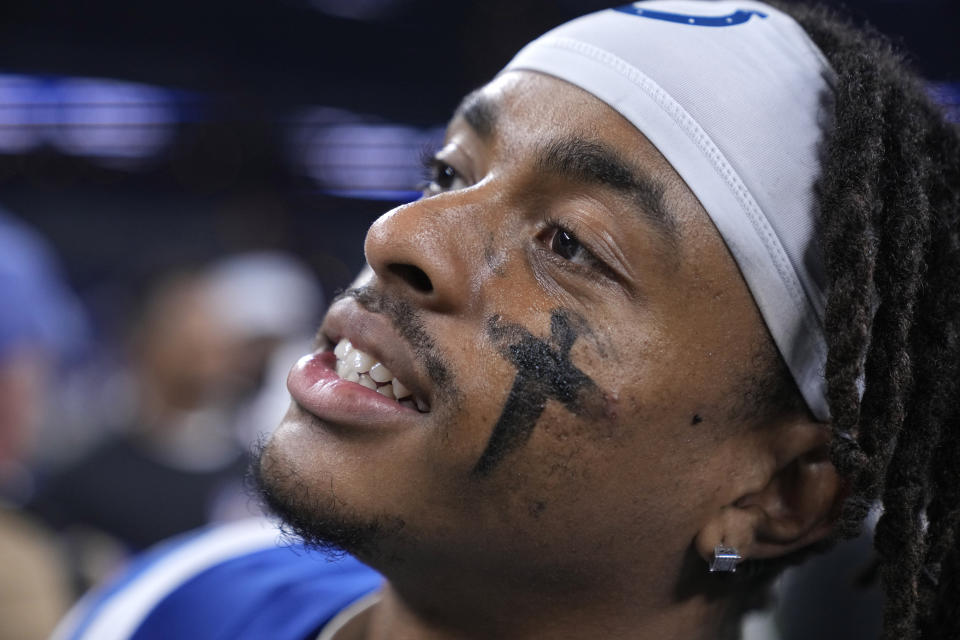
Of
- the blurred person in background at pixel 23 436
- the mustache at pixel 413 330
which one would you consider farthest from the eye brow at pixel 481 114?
the blurred person in background at pixel 23 436

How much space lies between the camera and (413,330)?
1.34 meters

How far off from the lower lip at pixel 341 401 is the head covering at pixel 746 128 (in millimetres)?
552

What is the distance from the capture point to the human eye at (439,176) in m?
1.58

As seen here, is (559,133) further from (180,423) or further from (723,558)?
(180,423)

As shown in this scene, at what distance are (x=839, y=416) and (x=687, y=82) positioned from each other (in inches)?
21.8

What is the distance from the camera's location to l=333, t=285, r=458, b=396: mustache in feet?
4.29

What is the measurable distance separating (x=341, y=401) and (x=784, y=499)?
28.7 inches

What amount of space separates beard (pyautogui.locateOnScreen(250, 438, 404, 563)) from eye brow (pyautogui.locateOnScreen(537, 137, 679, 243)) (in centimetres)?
57

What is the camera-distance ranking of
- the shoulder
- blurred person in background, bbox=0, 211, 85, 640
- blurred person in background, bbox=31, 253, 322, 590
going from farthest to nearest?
blurred person in background, bbox=31, 253, 322, 590 → blurred person in background, bbox=0, 211, 85, 640 → the shoulder

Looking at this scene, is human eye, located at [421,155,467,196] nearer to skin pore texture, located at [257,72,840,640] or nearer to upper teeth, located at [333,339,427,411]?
skin pore texture, located at [257,72,840,640]

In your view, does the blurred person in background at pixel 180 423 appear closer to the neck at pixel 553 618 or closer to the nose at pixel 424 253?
the neck at pixel 553 618

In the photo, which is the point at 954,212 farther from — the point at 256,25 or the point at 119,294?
the point at 119,294

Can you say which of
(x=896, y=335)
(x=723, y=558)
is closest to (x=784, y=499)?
(x=723, y=558)

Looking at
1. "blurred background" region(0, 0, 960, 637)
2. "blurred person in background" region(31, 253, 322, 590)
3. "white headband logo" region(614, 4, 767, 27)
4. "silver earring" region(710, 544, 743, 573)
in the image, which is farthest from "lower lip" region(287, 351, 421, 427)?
"blurred background" region(0, 0, 960, 637)
